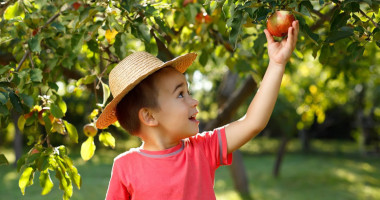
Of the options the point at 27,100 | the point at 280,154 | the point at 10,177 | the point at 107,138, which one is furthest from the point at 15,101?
the point at 10,177

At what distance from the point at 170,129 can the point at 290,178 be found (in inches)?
357

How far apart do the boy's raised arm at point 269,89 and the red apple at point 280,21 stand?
3 cm

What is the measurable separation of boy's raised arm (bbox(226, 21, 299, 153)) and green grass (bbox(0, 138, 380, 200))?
653 centimetres

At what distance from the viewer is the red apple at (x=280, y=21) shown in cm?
155

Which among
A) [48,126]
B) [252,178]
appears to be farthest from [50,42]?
[252,178]

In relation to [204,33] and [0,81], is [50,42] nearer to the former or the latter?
[0,81]

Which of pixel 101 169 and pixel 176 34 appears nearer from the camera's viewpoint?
pixel 176 34

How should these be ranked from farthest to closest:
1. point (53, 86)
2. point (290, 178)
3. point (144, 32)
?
point (290, 178), point (53, 86), point (144, 32)

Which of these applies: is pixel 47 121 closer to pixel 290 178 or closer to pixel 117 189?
pixel 117 189

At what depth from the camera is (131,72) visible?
1.78 m

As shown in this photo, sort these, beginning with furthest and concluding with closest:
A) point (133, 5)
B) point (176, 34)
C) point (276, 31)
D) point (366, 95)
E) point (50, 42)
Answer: point (366, 95), point (176, 34), point (50, 42), point (133, 5), point (276, 31)

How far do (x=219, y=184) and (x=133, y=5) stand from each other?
8.11 meters

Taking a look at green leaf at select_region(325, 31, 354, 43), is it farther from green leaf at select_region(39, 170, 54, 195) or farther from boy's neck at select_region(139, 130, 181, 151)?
green leaf at select_region(39, 170, 54, 195)

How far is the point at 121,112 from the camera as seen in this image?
6.06 feet
